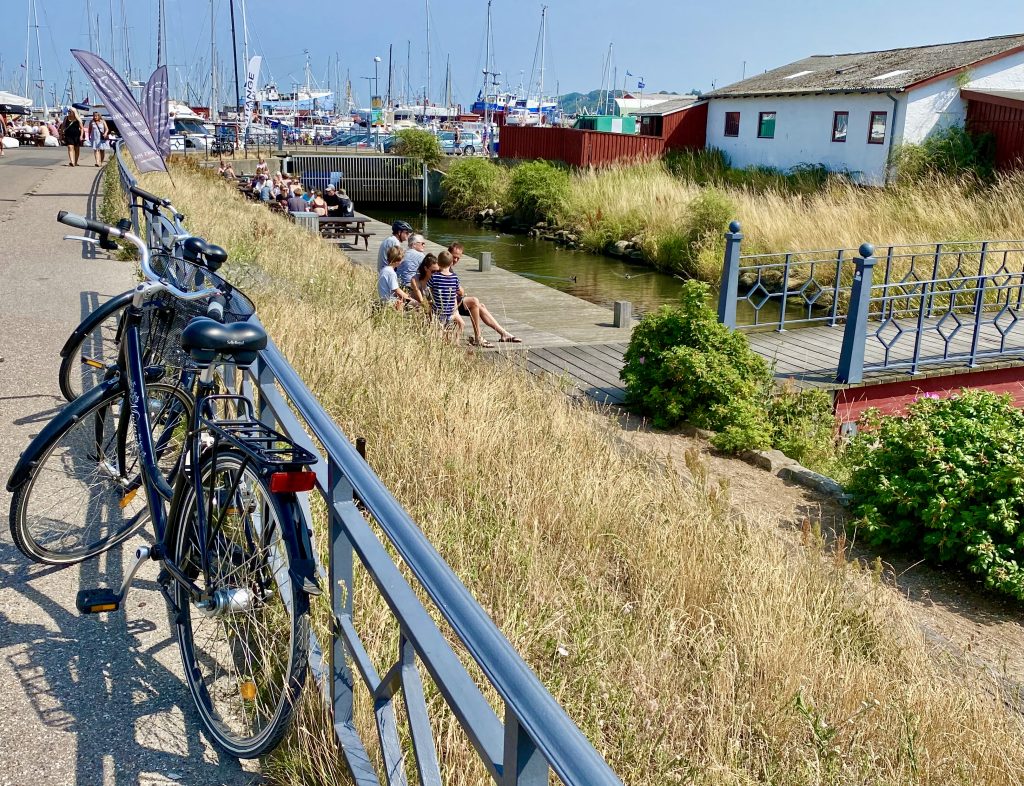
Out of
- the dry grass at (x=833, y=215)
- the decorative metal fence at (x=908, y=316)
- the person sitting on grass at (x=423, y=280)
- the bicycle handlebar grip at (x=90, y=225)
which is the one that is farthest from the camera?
the dry grass at (x=833, y=215)

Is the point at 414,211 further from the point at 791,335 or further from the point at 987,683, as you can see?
the point at 987,683

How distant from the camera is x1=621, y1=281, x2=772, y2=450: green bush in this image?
8.73 m

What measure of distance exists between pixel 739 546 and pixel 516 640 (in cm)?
155

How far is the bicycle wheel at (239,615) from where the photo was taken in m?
2.61

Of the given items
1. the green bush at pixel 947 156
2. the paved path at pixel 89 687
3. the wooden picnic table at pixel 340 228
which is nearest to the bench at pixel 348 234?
the wooden picnic table at pixel 340 228

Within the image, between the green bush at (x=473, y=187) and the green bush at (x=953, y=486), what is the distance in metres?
30.1

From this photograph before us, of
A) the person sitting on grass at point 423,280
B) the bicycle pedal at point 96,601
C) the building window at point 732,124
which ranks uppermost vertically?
the building window at point 732,124

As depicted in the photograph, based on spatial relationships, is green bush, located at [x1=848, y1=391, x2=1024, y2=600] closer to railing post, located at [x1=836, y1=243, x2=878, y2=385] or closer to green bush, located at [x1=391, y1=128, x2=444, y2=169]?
railing post, located at [x1=836, y1=243, x2=878, y2=385]

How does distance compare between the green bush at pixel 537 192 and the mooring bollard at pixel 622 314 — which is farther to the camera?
the green bush at pixel 537 192

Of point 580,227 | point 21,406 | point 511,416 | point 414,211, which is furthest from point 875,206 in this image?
point 414,211

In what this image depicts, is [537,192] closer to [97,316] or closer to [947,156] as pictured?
[947,156]

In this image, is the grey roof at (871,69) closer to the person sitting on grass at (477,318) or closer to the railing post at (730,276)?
the railing post at (730,276)

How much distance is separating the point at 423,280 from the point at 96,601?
889cm

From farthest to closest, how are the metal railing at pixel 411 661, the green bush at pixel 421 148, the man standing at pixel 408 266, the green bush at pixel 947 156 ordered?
the green bush at pixel 421 148, the green bush at pixel 947 156, the man standing at pixel 408 266, the metal railing at pixel 411 661
